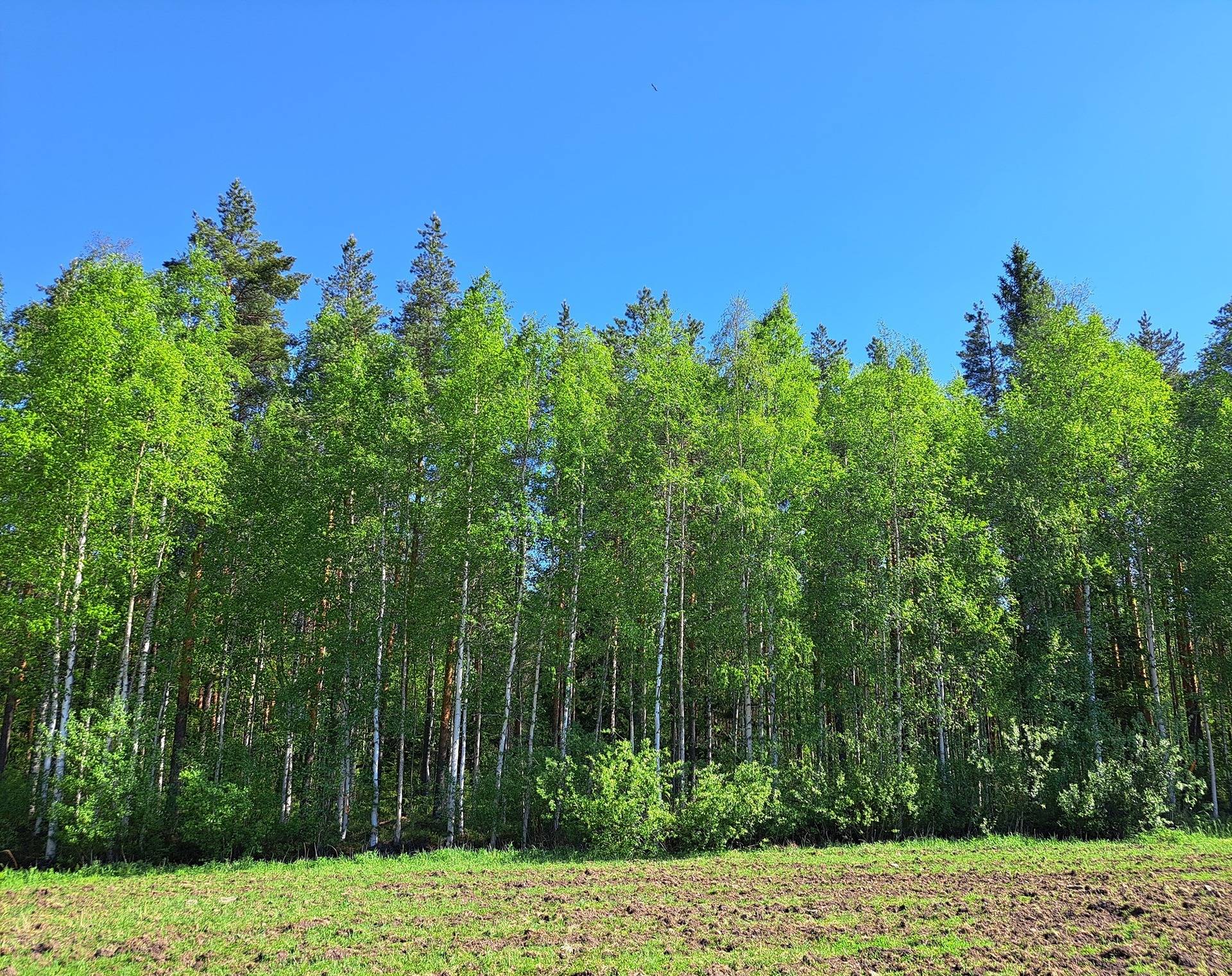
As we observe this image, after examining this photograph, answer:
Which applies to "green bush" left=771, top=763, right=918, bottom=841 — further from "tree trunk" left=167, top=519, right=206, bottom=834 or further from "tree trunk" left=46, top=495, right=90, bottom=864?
"tree trunk" left=46, top=495, right=90, bottom=864

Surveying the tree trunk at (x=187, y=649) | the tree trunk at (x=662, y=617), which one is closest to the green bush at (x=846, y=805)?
the tree trunk at (x=662, y=617)

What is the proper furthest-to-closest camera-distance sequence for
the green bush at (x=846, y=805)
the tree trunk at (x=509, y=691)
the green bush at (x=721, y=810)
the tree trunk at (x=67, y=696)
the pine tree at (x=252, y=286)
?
the pine tree at (x=252, y=286), the tree trunk at (x=509, y=691), the green bush at (x=846, y=805), the green bush at (x=721, y=810), the tree trunk at (x=67, y=696)

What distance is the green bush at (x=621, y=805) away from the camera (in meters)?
14.3

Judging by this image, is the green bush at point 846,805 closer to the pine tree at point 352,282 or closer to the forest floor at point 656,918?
the forest floor at point 656,918

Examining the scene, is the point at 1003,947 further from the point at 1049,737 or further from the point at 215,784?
the point at 215,784

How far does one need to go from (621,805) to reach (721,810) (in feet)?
6.98

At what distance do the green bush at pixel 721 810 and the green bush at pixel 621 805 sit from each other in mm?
463

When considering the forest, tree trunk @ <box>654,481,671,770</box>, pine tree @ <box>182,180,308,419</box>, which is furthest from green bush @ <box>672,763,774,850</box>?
pine tree @ <box>182,180,308,419</box>

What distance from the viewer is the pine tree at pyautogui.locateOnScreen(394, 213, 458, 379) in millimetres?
26047

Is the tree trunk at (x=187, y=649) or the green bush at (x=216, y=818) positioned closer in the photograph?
the green bush at (x=216, y=818)

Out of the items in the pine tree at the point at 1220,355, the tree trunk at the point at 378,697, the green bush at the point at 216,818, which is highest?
the pine tree at the point at 1220,355

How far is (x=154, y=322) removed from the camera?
1531 cm

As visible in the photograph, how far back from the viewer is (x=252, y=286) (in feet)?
82.4

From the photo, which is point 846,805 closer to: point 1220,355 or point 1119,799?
point 1119,799
